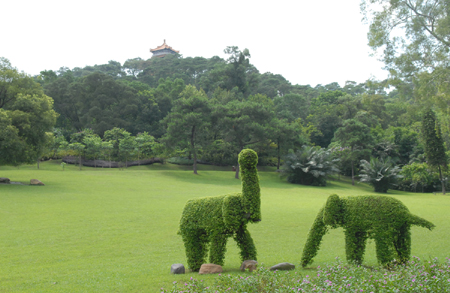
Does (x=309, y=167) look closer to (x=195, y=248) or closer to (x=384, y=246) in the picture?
(x=384, y=246)

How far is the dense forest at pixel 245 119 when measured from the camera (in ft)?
50.6

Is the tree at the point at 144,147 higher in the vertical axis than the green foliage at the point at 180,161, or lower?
higher

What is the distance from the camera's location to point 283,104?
59594mm

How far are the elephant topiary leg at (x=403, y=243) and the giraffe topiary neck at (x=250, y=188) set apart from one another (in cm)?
324

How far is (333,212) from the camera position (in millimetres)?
7738

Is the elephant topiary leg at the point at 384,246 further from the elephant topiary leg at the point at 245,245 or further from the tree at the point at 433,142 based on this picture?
the tree at the point at 433,142

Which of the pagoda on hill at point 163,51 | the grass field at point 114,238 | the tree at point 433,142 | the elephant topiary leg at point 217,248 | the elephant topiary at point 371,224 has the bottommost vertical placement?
the grass field at point 114,238

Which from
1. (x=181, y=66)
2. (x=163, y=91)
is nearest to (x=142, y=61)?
(x=181, y=66)

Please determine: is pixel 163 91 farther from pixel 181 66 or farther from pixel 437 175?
pixel 437 175

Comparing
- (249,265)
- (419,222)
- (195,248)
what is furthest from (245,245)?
(419,222)

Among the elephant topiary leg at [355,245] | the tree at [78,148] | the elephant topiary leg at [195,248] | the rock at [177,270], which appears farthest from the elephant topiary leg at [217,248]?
the tree at [78,148]

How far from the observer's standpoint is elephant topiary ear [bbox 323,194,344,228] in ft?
25.3

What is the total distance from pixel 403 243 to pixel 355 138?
32593 millimetres

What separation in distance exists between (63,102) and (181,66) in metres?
38.6
